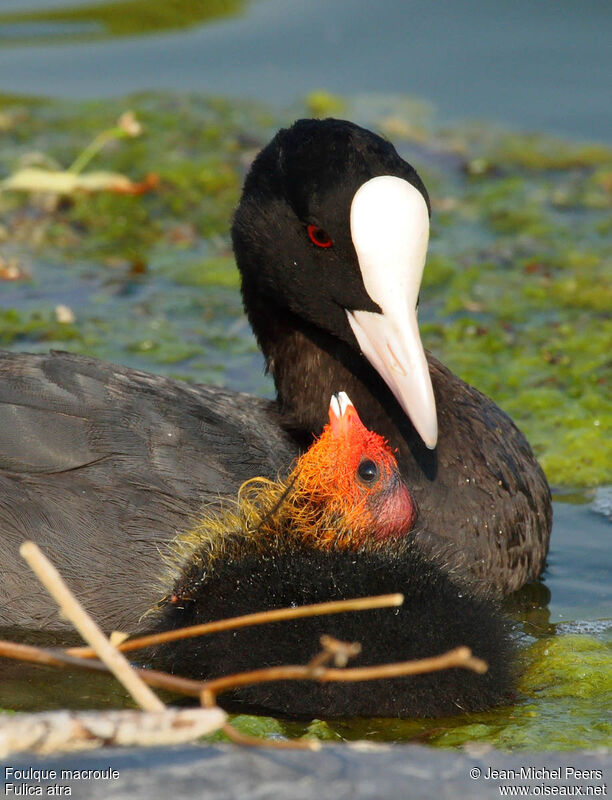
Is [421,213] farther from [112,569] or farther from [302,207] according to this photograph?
[112,569]

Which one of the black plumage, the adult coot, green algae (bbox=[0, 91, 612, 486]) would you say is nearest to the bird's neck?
the adult coot

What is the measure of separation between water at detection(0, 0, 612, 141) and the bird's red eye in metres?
5.02

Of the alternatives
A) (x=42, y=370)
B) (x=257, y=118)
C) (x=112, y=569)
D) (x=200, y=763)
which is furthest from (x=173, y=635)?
(x=257, y=118)

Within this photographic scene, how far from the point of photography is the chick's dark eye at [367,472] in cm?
379

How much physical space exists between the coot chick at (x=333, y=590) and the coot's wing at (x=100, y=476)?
4.4 inches

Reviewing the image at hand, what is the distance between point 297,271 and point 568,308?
264 cm

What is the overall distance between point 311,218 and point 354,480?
32.8 inches

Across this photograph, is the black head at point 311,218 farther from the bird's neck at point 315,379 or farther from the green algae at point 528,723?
the green algae at point 528,723

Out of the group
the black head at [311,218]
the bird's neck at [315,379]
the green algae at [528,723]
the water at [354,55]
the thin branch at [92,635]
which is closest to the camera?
the thin branch at [92,635]

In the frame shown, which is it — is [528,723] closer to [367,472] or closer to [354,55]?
[367,472]

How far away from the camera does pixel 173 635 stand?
293cm

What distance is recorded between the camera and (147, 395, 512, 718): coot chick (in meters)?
3.33

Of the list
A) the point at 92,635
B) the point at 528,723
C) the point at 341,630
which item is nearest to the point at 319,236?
the point at 341,630

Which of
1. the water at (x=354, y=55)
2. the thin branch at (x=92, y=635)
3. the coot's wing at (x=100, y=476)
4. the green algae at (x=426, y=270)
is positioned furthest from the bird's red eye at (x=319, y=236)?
the water at (x=354, y=55)
